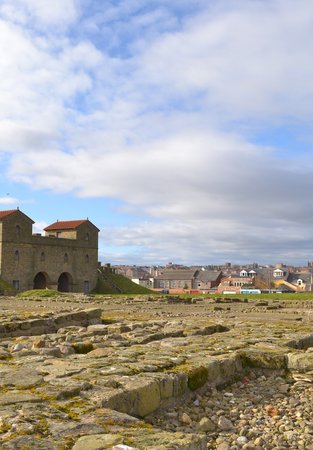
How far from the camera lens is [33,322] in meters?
13.4

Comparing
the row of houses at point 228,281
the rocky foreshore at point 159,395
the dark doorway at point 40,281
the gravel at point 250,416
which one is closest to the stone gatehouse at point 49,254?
the dark doorway at point 40,281

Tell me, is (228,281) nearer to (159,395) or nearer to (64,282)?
(64,282)

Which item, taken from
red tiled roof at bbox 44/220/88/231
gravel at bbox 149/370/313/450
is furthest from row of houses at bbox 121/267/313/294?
gravel at bbox 149/370/313/450

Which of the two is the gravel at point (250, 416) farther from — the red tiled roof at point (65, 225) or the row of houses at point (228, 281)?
the row of houses at point (228, 281)

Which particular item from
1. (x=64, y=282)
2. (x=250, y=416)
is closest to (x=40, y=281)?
(x=64, y=282)

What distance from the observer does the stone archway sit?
64.4 m

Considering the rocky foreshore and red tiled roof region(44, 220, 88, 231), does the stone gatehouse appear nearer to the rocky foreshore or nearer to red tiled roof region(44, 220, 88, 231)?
red tiled roof region(44, 220, 88, 231)

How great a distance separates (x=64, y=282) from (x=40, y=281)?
12.9 ft

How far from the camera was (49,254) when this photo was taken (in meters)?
60.8

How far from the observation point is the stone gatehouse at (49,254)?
5628 centimetres

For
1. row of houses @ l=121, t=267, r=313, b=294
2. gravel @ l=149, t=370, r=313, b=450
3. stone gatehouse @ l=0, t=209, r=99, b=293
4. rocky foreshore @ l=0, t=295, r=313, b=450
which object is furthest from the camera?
row of houses @ l=121, t=267, r=313, b=294

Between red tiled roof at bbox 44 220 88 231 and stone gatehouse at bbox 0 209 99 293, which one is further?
red tiled roof at bbox 44 220 88 231

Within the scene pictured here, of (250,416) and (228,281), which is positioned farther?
(228,281)

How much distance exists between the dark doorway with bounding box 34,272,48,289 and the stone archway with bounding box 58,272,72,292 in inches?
128
